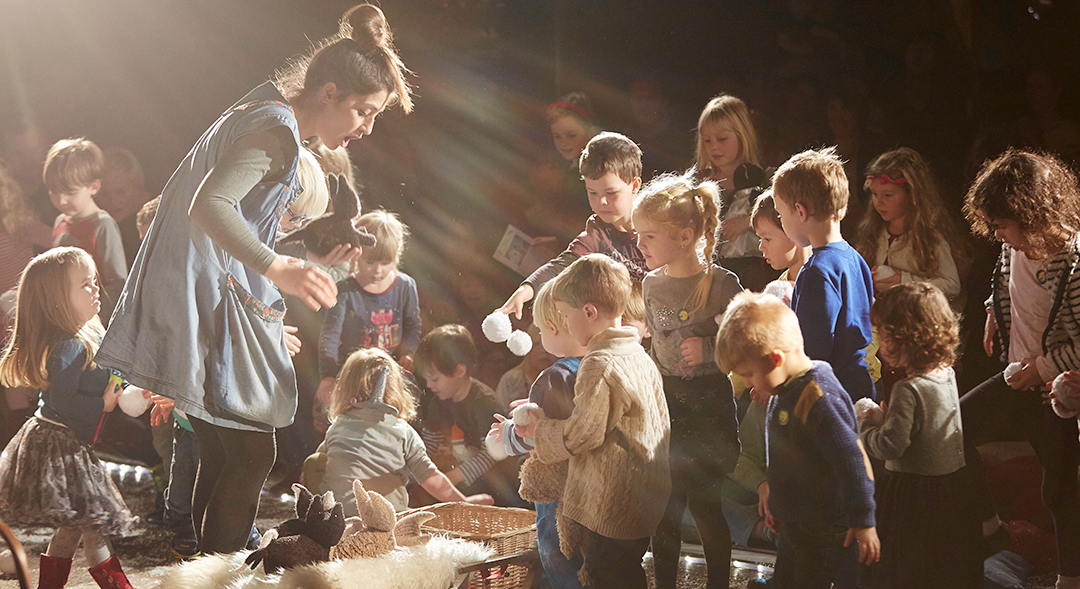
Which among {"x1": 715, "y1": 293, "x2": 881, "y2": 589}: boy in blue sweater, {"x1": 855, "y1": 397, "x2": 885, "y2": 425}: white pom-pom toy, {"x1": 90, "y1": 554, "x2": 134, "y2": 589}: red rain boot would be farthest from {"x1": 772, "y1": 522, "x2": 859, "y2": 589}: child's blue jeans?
{"x1": 90, "y1": 554, "x2": 134, "y2": 589}: red rain boot

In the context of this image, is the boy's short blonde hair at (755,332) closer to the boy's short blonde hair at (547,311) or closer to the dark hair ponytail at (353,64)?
the boy's short blonde hair at (547,311)

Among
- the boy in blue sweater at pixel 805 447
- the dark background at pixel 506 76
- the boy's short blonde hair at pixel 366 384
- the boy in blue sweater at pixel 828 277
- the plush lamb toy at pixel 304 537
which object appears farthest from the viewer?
the boy's short blonde hair at pixel 366 384

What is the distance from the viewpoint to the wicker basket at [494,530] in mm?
2938

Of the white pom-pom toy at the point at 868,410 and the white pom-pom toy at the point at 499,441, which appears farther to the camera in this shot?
the white pom-pom toy at the point at 499,441

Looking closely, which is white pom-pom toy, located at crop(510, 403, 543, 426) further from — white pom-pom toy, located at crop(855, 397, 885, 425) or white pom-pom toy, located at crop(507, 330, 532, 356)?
white pom-pom toy, located at crop(855, 397, 885, 425)

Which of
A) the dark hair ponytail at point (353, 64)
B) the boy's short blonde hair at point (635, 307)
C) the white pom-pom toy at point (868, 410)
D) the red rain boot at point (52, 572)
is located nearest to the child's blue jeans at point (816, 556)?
the white pom-pom toy at point (868, 410)

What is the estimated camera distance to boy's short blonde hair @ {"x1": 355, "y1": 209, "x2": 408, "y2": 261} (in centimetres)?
358

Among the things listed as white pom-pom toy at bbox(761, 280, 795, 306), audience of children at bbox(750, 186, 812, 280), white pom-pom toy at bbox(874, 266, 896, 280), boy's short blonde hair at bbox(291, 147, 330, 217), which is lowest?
white pom-pom toy at bbox(761, 280, 795, 306)

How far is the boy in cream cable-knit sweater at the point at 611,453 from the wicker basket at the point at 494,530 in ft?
1.35

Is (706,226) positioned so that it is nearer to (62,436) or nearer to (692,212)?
(692,212)

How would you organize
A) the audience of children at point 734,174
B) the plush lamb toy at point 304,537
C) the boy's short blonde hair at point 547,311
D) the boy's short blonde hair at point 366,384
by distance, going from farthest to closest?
the boy's short blonde hair at point 366,384 → the audience of children at point 734,174 → the boy's short blonde hair at point 547,311 → the plush lamb toy at point 304,537

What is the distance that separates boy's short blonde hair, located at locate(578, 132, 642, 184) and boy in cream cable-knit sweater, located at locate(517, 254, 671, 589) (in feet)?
1.88

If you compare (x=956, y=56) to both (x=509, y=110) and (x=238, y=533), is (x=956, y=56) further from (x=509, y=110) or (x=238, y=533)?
(x=238, y=533)

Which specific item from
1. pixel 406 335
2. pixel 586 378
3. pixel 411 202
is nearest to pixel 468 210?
pixel 411 202
